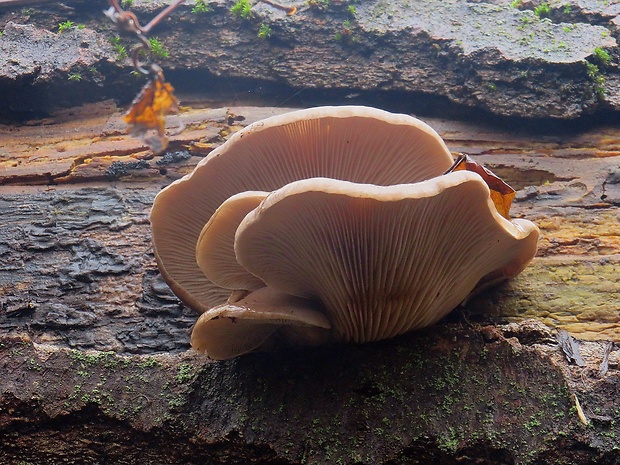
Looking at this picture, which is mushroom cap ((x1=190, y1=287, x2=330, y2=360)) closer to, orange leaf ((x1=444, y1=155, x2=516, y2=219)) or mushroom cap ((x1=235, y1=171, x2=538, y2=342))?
mushroom cap ((x1=235, y1=171, x2=538, y2=342))

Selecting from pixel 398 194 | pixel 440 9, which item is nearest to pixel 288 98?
pixel 440 9

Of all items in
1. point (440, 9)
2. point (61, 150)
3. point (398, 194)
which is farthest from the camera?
point (440, 9)

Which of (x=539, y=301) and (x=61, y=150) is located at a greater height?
(x=61, y=150)

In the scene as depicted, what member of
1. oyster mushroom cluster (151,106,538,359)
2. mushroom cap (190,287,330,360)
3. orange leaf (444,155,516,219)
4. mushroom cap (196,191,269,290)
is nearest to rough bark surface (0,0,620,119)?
orange leaf (444,155,516,219)

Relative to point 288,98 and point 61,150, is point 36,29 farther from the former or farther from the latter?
point 288,98

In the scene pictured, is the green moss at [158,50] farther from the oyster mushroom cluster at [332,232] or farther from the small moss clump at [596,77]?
the small moss clump at [596,77]
